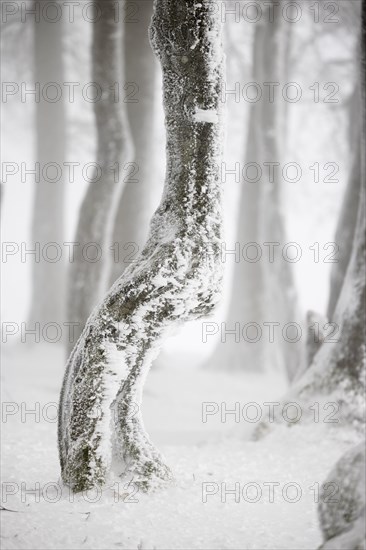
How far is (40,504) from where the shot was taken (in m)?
3.02

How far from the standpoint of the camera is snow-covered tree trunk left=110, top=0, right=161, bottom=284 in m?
8.74

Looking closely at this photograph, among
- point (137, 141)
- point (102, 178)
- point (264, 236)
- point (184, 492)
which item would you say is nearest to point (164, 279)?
point (184, 492)

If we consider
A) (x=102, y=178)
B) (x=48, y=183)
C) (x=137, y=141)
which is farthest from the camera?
(x=48, y=183)

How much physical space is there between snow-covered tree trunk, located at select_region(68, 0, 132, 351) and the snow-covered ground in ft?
4.55

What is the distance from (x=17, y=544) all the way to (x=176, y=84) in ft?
8.82

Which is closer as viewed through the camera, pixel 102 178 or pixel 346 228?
pixel 102 178

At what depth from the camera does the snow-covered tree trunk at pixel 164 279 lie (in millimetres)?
3211

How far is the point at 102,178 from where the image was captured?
6746 millimetres

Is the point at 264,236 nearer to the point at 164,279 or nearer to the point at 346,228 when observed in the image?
the point at 346,228

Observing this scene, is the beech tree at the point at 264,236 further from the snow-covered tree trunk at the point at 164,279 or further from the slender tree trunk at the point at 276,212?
the snow-covered tree trunk at the point at 164,279

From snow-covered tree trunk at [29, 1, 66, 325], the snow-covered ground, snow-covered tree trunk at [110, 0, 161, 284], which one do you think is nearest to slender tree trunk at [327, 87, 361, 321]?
the snow-covered ground

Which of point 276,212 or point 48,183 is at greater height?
point 48,183

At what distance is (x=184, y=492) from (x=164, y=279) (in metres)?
1.40

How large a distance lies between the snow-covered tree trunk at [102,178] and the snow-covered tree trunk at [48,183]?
18.6 ft
